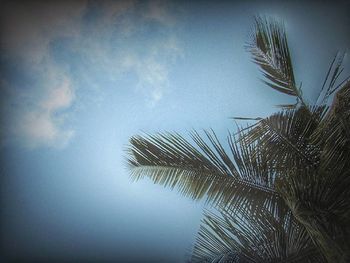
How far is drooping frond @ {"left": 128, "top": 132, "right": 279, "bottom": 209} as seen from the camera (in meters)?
2.32

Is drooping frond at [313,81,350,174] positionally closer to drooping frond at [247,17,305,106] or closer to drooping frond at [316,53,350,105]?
drooping frond at [316,53,350,105]

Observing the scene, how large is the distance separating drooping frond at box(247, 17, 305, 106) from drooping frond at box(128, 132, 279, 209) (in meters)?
0.63

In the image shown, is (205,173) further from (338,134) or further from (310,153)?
(338,134)

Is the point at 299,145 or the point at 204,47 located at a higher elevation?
the point at 204,47

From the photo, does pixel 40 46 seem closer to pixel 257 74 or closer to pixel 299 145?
pixel 257 74

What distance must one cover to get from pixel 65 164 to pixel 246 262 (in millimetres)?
2199

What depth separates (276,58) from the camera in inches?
103

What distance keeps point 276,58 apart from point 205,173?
1065 mm

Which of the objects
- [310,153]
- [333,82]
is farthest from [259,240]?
[333,82]

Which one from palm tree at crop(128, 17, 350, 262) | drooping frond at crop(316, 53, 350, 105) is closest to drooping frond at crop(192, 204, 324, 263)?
palm tree at crop(128, 17, 350, 262)

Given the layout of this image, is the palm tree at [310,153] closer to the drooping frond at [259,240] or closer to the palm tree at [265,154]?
the palm tree at [265,154]

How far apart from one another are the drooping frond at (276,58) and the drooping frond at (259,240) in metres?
0.93

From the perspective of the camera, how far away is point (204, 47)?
3471mm

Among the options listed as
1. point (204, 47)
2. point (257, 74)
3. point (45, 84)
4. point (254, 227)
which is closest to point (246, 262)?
point (254, 227)
